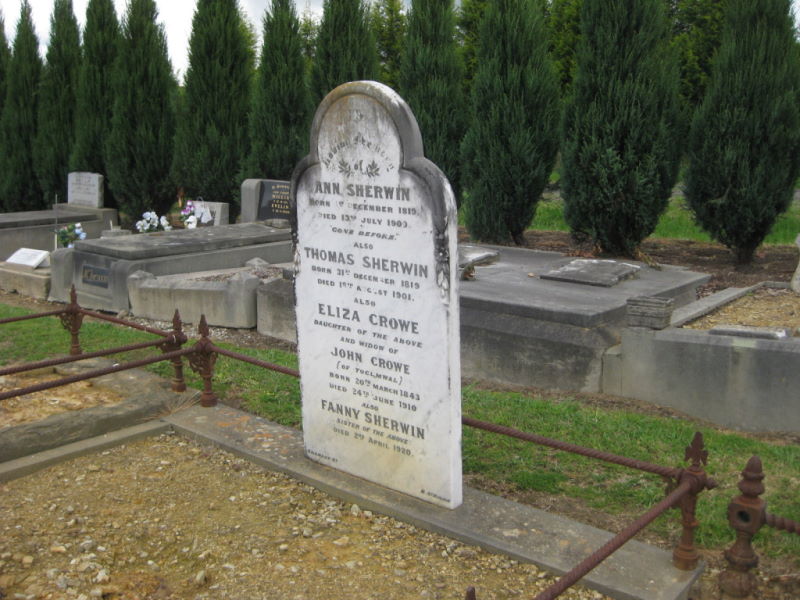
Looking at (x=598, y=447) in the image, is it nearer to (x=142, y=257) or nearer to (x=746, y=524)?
(x=746, y=524)

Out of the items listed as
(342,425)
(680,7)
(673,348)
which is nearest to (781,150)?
(673,348)

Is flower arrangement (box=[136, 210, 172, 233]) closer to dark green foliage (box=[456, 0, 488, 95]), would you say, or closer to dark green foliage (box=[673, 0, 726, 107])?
dark green foliage (box=[456, 0, 488, 95])

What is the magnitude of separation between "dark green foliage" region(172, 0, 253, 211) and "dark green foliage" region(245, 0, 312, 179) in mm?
724

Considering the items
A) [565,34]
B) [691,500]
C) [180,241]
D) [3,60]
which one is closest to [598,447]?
[691,500]

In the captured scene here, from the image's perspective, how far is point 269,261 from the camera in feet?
33.3

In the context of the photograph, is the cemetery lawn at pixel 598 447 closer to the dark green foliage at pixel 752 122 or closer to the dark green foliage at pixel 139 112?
the dark green foliage at pixel 752 122

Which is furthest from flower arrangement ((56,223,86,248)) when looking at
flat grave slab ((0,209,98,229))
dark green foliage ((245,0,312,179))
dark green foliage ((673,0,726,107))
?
dark green foliage ((673,0,726,107))

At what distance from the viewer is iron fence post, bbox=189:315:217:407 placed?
16.7 ft

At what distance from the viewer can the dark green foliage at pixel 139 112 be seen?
1398 centimetres

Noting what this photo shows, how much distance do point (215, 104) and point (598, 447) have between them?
10.7 meters

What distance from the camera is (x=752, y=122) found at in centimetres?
884

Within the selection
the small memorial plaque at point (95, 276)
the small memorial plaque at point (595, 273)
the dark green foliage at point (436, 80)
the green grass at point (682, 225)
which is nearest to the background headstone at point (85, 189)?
the small memorial plaque at point (95, 276)

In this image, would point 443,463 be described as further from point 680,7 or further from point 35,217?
point 680,7

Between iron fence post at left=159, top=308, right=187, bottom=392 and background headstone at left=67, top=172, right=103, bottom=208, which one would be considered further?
background headstone at left=67, top=172, right=103, bottom=208
